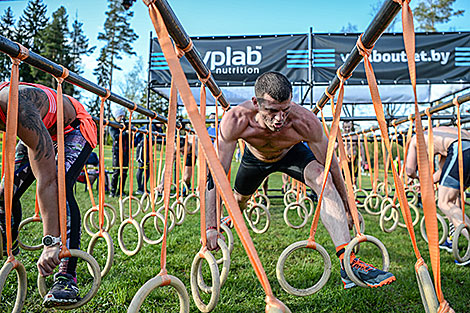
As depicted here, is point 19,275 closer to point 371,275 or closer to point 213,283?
point 213,283

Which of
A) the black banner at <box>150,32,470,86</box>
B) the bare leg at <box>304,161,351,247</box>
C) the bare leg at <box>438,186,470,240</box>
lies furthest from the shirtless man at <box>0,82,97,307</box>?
the black banner at <box>150,32,470,86</box>

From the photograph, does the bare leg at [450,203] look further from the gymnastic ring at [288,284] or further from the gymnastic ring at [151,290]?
the gymnastic ring at [151,290]

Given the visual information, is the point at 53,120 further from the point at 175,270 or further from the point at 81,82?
the point at 175,270

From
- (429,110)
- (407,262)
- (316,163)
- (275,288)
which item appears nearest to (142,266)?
(275,288)

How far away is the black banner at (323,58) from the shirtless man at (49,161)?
14.6 feet

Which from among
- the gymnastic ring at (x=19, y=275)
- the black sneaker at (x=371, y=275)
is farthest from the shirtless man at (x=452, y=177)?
the gymnastic ring at (x=19, y=275)

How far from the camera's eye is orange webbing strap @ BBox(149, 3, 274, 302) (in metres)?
0.98

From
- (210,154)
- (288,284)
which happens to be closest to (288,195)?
(288,284)

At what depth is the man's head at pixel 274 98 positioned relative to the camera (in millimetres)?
2109

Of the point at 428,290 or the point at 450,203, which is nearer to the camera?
the point at 428,290

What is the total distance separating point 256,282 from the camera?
3.00m

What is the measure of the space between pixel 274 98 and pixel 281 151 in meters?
0.91

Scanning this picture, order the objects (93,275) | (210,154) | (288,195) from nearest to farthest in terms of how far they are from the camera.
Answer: (210,154)
(93,275)
(288,195)

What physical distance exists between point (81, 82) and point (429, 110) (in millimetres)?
2885
